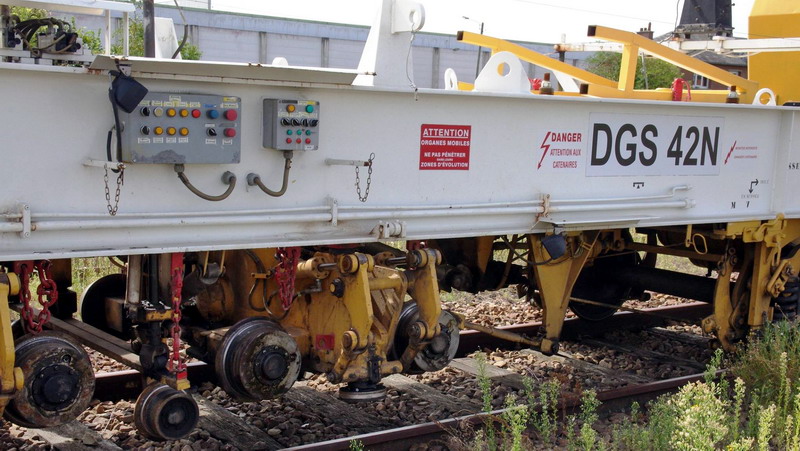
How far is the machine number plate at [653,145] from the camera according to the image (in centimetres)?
594

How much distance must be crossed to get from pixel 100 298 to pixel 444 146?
2.39 metres

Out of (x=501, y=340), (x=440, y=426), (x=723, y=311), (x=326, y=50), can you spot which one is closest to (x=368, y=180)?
(x=440, y=426)

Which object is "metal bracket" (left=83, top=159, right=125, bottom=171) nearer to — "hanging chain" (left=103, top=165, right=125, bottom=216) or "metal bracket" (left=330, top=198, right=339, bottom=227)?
"hanging chain" (left=103, top=165, right=125, bottom=216)

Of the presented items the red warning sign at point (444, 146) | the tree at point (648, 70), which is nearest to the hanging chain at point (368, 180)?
the red warning sign at point (444, 146)

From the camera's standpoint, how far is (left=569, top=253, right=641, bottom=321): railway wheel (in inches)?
320

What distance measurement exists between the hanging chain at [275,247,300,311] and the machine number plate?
208 cm

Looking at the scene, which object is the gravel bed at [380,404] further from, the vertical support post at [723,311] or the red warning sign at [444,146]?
the red warning sign at [444,146]

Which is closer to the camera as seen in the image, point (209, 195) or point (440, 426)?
point (209, 195)

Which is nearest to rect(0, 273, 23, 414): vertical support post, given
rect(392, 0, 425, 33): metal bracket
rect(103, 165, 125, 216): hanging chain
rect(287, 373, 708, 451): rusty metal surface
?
rect(103, 165, 125, 216): hanging chain

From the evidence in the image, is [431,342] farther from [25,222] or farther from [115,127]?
[25,222]

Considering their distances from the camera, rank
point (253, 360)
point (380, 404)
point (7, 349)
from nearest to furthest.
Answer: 1. point (7, 349)
2. point (253, 360)
3. point (380, 404)

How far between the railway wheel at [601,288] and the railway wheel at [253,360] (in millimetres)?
3790

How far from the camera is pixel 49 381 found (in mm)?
4297

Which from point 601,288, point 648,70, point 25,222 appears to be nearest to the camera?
point 25,222
